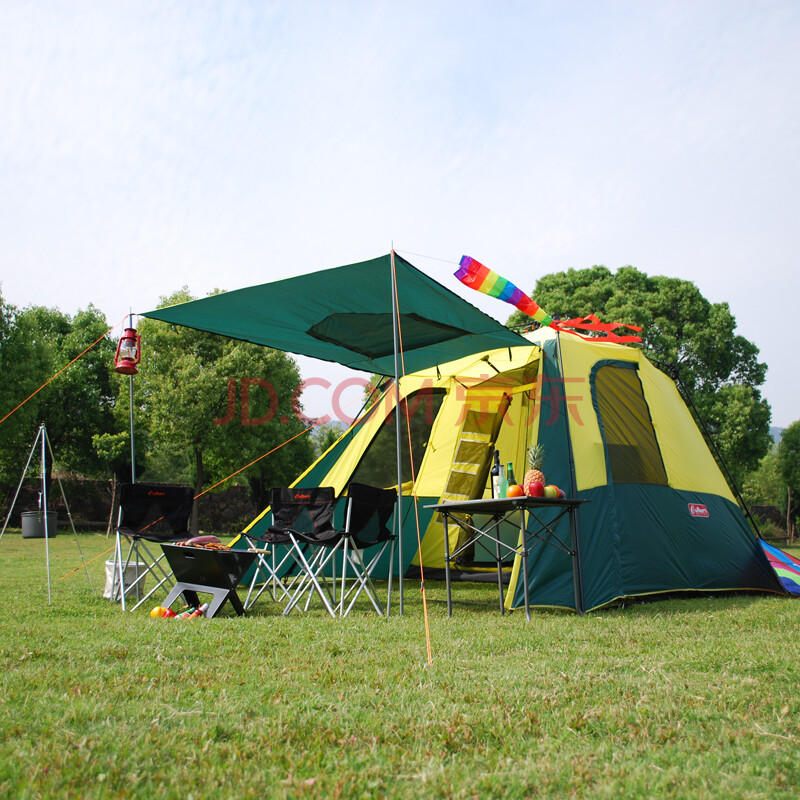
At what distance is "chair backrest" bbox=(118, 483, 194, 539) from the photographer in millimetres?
4824

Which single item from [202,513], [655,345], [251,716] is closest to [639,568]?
[251,716]

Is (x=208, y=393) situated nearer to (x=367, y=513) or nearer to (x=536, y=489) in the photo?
(x=367, y=513)

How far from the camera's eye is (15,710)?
1.97 metres

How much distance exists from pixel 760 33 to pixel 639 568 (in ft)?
12.3

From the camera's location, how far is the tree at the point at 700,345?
47.0 feet

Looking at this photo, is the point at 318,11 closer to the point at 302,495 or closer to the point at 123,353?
the point at 123,353

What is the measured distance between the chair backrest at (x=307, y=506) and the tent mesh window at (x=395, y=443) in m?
1.02

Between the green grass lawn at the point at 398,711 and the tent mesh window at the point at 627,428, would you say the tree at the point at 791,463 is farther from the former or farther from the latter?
the green grass lawn at the point at 398,711

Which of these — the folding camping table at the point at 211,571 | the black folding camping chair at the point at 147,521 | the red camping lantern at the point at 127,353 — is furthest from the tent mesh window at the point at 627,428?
the red camping lantern at the point at 127,353

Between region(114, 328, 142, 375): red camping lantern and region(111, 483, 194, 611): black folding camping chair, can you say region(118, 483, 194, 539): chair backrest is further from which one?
region(114, 328, 142, 375): red camping lantern

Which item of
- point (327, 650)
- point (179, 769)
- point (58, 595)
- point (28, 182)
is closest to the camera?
point (179, 769)

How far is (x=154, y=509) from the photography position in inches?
196

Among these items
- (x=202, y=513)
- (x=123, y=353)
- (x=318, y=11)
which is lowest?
(x=202, y=513)

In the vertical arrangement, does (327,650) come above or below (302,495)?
below
